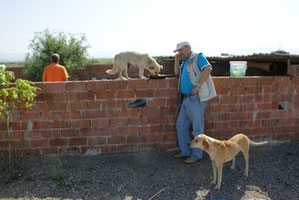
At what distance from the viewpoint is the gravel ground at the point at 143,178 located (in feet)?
13.2

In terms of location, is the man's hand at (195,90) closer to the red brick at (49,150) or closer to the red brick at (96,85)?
the red brick at (96,85)

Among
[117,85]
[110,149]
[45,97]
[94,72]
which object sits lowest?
[110,149]

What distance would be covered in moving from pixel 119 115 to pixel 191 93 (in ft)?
4.56

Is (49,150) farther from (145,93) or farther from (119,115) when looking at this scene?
(145,93)

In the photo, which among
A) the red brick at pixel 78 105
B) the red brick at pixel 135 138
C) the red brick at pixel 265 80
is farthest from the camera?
the red brick at pixel 265 80

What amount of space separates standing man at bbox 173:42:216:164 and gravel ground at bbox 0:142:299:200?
342mm

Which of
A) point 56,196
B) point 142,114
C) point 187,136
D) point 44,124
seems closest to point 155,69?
point 142,114

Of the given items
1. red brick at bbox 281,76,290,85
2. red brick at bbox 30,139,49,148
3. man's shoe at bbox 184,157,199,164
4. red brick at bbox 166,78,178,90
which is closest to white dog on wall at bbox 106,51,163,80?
red brick at bbox 166,78,178,90

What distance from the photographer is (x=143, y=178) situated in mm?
4434

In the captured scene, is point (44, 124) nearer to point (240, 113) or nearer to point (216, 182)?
point (216, 182)

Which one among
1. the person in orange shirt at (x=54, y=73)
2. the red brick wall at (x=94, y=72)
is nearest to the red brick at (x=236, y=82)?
the person in orange shirt at (x=54, y=73)

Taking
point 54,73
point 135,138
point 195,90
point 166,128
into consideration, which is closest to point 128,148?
point 135,138

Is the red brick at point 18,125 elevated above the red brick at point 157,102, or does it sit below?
below

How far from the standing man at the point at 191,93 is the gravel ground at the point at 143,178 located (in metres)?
0.34
